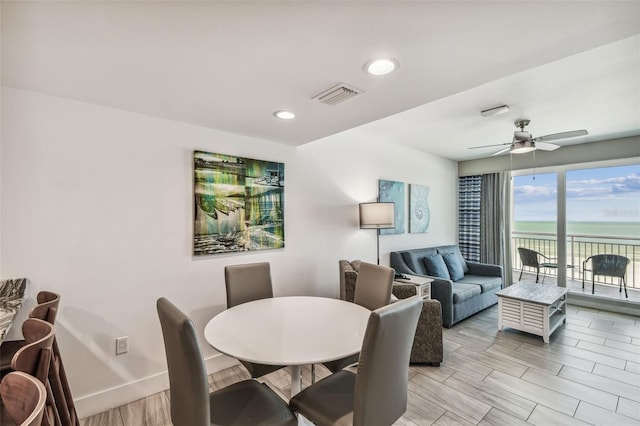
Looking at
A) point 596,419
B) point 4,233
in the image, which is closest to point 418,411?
point 596,419

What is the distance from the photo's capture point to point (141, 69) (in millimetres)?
1614

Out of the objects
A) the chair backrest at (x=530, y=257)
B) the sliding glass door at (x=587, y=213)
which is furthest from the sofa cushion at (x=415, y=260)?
the sliding glass door at (x=587, y=213)

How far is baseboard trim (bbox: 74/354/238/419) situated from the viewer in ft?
6.81

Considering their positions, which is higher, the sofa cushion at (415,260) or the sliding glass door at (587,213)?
the sliding glass door at (587,213)

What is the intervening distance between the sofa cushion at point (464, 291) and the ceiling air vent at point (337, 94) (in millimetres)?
2976

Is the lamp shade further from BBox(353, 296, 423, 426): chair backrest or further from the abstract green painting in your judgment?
BBox(353, 296, 423, 426): chair backrest

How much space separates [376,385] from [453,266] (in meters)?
3.86

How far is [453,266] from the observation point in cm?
463

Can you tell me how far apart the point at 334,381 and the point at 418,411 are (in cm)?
95

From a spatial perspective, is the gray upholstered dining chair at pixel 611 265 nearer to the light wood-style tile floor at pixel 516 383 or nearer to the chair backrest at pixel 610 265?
the chair backrest at pixel 610 265

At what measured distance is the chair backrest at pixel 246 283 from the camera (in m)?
2.38

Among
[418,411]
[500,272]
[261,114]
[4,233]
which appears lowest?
[418,411]

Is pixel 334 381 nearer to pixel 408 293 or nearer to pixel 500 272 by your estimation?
pixel 408 293

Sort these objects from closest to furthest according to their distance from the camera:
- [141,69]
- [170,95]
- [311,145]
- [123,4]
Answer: [123,4] → [141,69] → [170,95] → [311,145]
